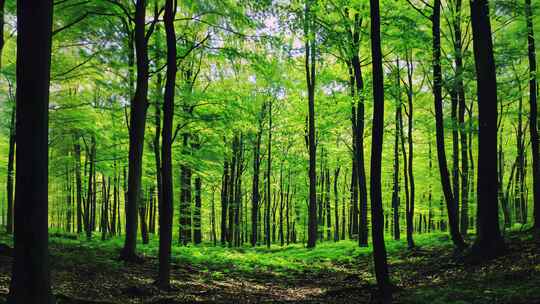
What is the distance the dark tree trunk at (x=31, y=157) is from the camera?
5.40 m

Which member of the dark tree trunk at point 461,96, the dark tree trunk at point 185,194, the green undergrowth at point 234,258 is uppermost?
the dark tree trunk at point 461,96

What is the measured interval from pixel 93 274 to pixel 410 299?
27.8ft

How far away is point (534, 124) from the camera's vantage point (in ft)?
44.4

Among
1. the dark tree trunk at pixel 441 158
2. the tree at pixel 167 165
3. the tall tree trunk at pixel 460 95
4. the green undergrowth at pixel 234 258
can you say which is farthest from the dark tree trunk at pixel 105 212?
the tall tree trunk at pixel 460 95

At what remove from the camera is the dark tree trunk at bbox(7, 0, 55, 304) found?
17.7 ft

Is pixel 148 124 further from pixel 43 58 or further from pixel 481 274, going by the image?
pixel 481 274

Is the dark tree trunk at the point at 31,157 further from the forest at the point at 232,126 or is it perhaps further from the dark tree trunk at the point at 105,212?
the dark tree trunk at the point at 105,212

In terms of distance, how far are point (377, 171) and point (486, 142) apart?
4.48m

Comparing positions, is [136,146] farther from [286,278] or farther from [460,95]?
[460,95]

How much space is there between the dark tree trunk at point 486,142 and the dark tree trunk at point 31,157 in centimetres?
1044

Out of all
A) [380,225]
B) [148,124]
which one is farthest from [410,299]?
[148,124]

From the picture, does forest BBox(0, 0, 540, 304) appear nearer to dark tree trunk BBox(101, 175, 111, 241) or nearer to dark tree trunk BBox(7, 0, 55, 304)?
dark tree trunk BBox(7, 0, 55, 304)

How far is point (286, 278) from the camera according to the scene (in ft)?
50.0

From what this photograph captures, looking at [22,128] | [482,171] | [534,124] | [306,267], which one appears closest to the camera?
[22,128]
